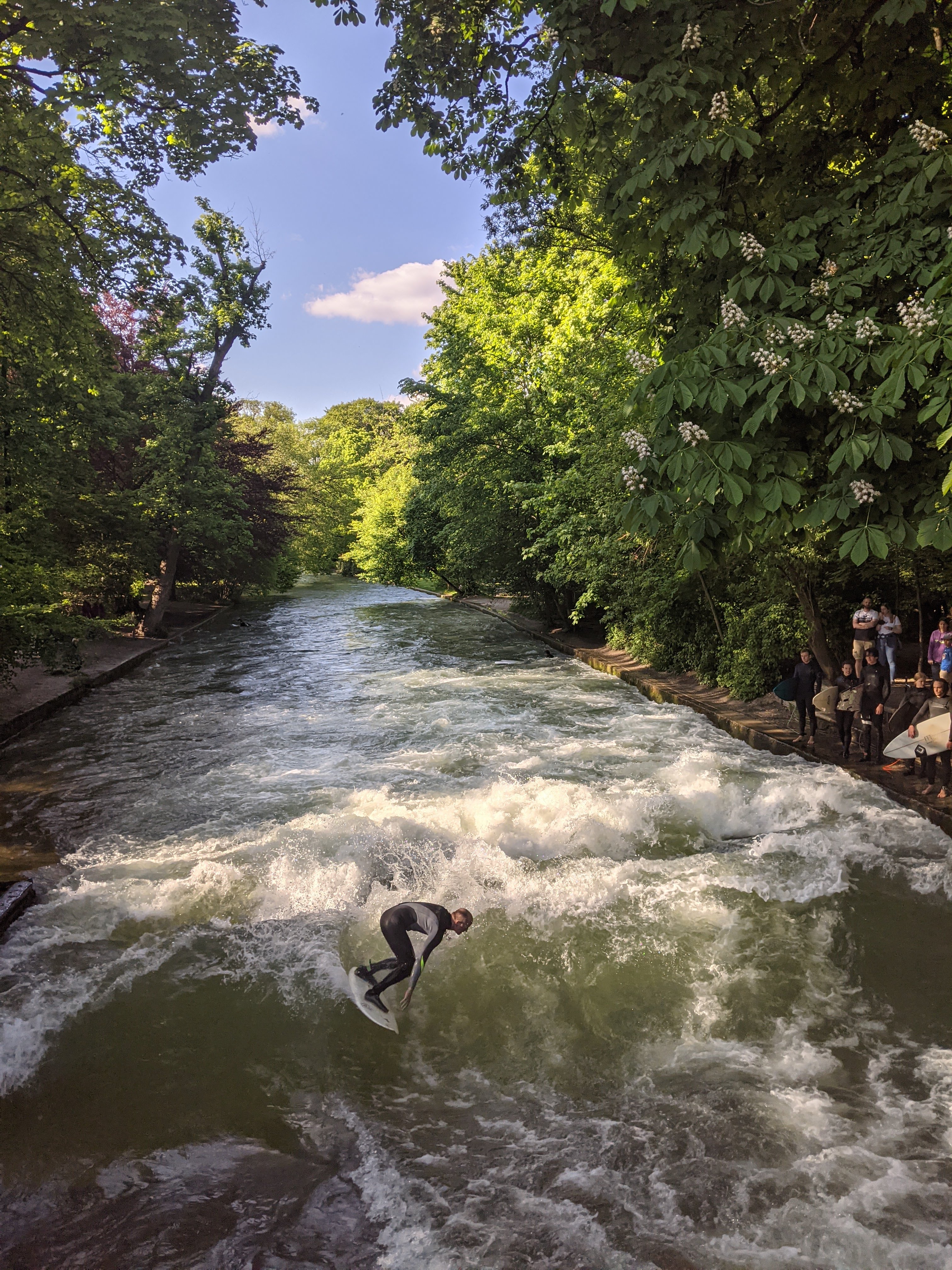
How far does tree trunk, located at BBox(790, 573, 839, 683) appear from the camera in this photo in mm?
12555

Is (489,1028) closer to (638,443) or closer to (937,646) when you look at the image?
(638,443)

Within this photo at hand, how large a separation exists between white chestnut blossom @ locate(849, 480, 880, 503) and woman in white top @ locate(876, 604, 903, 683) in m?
8.40

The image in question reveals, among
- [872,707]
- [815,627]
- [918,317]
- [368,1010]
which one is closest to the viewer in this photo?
[918,317]

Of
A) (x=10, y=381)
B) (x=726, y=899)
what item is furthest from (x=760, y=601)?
(x=10, y=381)

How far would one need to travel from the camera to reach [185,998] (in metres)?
5.67

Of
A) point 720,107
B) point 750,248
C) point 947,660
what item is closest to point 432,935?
point 750,248

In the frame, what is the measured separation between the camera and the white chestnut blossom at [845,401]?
474 centimetres

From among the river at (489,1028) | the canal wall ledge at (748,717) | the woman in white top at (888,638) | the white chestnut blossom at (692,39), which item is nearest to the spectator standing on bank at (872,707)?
the canal wall ledge at (748,717)

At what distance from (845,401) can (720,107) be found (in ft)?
7.50

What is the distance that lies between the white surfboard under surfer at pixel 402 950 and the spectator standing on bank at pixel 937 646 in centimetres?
845

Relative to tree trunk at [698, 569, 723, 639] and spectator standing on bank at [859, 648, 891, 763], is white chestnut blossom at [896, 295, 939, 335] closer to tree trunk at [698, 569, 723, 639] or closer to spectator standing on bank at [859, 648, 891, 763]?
spectator standing on bank at [859, 648, 891, 763]

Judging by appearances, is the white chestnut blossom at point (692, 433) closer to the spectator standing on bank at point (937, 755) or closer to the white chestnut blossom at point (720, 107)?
the white chestnut blossom at point (720, 107)

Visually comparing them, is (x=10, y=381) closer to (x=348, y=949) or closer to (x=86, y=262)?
(x=86, y=262)

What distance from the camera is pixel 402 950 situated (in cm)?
553
